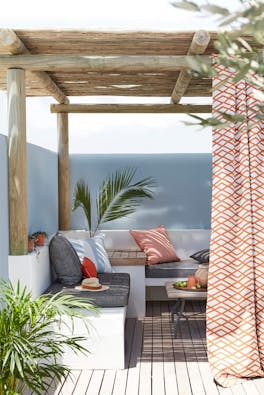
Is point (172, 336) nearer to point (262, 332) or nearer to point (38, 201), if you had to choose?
point (262, 332)

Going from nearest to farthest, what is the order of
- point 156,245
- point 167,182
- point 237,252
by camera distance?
point 237,252, point 156,245, point 167,182

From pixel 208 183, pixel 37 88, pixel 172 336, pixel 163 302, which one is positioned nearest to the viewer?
pixel 172 336

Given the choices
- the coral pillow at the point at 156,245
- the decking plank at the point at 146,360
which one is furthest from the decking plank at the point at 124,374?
the coral pillow at the point at 156,245

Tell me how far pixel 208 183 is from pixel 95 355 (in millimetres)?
4474

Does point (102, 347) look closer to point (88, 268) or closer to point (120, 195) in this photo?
point (88, 268)

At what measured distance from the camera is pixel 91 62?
5.31 m

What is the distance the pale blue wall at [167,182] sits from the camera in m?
9.12

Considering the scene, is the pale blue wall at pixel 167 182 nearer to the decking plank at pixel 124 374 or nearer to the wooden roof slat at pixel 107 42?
the decking plank at pixel 124 374

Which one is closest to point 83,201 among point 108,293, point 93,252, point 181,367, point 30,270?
point 93,252

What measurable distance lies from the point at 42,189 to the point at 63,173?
151 cm

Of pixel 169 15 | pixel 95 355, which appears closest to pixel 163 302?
pixel 95 355

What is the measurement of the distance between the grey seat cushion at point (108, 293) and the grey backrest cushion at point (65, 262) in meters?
0.11

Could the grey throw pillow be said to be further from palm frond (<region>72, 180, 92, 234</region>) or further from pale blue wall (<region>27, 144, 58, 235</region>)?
pale blue wall (<region>27, 144, 58, 235</region>)

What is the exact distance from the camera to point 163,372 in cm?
510
